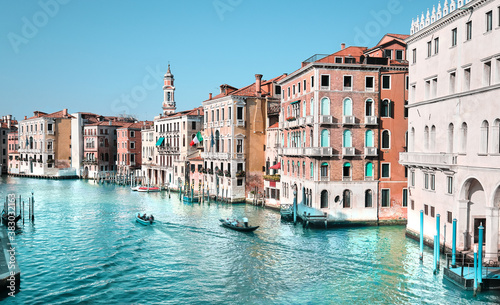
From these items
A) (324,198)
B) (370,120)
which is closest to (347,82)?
(370,120)

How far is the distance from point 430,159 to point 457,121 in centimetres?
276

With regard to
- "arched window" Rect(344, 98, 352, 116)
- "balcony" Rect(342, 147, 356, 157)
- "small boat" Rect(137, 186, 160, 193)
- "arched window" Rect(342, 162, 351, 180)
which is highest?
"arched window" Rect(344, 98, 352, 116)

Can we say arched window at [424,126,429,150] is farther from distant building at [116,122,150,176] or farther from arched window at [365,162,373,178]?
distant building at [116,122,150,176]

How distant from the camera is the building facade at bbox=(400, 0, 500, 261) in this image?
17250 millimetres

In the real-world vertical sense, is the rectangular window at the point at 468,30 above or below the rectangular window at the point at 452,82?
above

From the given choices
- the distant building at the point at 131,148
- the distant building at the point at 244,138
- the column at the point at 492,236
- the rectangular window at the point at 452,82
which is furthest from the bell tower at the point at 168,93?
the column at the point at 492,236

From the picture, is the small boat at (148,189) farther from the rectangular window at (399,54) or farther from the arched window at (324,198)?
the rectangular window at (399,54)

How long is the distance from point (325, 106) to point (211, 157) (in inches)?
720

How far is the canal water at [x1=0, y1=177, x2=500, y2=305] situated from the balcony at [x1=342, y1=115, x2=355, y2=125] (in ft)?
20.7

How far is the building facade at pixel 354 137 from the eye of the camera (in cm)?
2844

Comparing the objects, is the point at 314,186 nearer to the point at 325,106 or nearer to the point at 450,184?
the point at 325,106

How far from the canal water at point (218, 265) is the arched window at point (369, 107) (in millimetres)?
6922

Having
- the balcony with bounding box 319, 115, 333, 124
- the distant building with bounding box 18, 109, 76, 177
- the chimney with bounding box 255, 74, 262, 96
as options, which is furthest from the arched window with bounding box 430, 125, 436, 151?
the distant building with bounding box 18, 109, 76, 177

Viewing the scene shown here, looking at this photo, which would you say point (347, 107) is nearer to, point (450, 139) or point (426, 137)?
point (426, 137)
